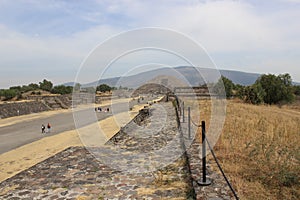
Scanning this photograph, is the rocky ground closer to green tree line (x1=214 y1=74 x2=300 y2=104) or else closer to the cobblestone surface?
the cobblestone surface

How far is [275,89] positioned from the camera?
26.0 metres

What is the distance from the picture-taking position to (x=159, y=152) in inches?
263

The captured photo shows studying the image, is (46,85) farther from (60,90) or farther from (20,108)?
(20,108)

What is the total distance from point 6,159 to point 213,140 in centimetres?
907

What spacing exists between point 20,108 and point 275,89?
105 ft

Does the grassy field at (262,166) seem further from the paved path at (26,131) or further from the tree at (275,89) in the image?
the tree at (275,89)

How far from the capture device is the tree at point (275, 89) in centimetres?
2577

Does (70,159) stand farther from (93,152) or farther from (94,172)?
(94,172)

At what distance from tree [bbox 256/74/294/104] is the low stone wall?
30141mm

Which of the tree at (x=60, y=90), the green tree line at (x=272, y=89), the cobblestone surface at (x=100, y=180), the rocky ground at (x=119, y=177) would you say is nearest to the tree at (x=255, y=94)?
the green tree line at (x=272, y=89)

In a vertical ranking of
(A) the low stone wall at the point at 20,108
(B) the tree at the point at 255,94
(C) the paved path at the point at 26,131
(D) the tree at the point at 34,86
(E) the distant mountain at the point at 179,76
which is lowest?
(C) the paved path at the point at 26,131

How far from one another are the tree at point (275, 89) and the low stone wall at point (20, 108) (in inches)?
1187

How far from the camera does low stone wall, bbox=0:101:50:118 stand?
31094 mm

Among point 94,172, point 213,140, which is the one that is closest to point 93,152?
point 94,172
